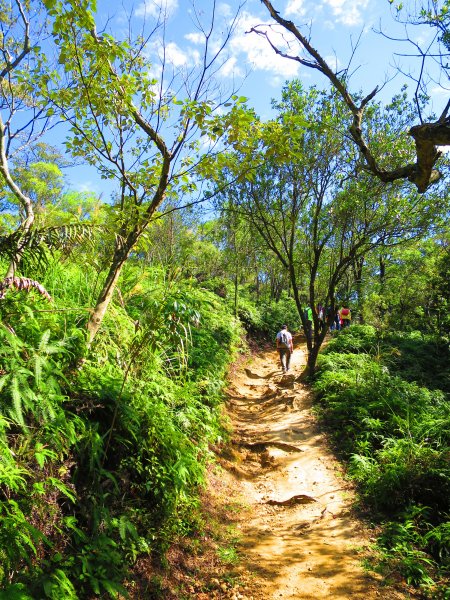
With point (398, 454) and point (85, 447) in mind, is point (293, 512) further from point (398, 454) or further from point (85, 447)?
point (85, 447)

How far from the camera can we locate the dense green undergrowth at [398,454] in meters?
3.83

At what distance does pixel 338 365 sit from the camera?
10.4 meters

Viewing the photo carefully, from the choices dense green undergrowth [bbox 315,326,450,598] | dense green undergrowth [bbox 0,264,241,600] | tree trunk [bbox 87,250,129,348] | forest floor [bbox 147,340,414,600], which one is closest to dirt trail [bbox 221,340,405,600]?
forest floor [bbox 147,340,414,600]

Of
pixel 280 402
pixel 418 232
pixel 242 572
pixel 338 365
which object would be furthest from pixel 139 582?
pixel 418 232

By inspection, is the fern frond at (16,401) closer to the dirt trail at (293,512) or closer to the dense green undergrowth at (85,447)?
the dense green undergrowth at (85,447)

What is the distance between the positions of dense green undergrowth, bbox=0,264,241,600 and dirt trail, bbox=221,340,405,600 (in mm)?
897

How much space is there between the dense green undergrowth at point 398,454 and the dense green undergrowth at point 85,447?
221cm

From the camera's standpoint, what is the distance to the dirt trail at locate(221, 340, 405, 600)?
11.1 ft

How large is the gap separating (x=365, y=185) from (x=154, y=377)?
24.9 ft

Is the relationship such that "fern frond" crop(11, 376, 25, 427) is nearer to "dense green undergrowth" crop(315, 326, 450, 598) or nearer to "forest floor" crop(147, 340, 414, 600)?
"forest floor" crop(147, 340, 414, 600)

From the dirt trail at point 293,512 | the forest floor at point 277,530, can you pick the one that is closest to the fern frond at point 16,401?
the forest floor at point 277,530

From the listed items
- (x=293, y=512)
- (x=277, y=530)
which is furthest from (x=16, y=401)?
(x=293, y=512)

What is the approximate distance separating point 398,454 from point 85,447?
14.0ft

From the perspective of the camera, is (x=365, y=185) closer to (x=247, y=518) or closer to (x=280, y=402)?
(x=280, y=402)
